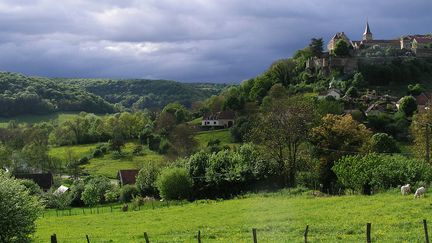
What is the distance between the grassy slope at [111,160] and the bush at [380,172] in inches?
1965

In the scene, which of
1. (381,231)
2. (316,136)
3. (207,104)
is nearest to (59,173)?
(207,104)

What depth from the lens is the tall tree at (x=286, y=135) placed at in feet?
200

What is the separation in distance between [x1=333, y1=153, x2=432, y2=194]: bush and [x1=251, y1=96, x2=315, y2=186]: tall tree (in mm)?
12539

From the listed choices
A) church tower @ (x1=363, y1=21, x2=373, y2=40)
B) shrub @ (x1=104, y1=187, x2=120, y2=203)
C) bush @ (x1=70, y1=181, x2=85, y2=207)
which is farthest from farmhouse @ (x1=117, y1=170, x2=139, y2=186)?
church tower @ (x1=363, y1=21, x2=373, y2=40)

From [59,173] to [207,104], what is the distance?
5566 centimetres

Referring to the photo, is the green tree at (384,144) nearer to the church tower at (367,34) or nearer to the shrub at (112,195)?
the shrub at (112,195)

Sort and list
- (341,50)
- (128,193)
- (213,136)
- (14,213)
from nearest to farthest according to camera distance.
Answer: (14,213) < (128,193) < (213,136) < (341,50)

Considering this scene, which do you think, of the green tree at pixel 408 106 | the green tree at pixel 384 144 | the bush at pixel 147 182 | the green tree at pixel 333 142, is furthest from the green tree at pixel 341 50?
the bush at pixel 147 182

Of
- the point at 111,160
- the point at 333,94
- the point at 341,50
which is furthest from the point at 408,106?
the point at 111,160

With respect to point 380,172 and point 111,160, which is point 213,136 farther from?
point 380,172

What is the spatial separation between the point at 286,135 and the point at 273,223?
31.4 m

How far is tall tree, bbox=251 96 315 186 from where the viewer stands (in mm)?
60875

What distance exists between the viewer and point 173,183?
61.5 metres

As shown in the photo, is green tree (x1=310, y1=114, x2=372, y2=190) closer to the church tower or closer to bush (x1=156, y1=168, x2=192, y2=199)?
bush (x1=156, y1=168, x2=192, y2=199)
